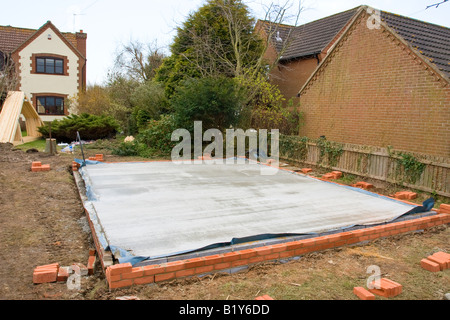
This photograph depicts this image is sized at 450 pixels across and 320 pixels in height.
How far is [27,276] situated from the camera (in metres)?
3.71

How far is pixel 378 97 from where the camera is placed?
1080cm

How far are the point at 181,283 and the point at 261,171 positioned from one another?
6.20 m

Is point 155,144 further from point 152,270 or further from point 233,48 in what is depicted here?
point 152,270

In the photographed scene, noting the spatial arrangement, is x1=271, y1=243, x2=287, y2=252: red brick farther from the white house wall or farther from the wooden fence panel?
the white house wall

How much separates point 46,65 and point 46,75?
0.79 metres

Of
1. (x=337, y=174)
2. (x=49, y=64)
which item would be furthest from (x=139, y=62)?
(x=337, y=174)

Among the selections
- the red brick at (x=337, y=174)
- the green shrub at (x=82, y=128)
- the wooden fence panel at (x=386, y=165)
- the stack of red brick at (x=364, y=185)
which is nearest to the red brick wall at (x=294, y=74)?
the wooden fence panel at (x=386, y=165)

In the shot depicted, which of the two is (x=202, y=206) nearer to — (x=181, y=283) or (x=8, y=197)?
(x=181, y=283)

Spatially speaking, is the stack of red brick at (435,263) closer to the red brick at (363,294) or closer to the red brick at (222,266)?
the red brick at (363,294)

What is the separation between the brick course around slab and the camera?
3457 mm

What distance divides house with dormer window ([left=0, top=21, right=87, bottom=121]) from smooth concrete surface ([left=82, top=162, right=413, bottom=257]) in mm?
18967

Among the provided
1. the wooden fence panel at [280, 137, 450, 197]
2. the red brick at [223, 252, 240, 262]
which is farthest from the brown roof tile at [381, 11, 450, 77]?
the red brick at [223, 252, 240, 262]
